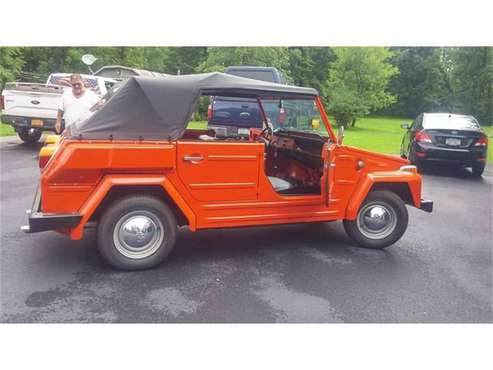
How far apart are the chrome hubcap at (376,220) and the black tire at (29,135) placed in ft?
32.0

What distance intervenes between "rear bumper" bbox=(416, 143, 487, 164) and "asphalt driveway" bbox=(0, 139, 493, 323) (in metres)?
4.14

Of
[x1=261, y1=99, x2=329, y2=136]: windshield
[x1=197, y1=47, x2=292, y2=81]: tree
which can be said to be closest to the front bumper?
[x1=261, y1=99, x2=329, y2=136]: windshield

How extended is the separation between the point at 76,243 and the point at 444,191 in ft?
22.5

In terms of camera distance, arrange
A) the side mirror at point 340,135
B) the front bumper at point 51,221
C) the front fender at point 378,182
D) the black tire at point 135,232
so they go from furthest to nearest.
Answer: the front fender at point 378,182, the side mirror at point 340,135, the black tire at point 135,232, the front bumper at point 51,221

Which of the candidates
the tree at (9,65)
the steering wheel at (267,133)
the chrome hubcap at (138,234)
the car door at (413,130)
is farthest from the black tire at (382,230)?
the tree at (9,65)

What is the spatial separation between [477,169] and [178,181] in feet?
27.2

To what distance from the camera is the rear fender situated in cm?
372

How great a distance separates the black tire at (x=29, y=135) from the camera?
1144 cm

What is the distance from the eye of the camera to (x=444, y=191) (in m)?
8.22

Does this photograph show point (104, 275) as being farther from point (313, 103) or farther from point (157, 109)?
point (313, 103)

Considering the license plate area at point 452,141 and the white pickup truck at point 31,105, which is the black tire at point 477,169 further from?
the white pickup truck at point 31,105

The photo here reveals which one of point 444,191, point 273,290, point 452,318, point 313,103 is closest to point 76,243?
point 273,290

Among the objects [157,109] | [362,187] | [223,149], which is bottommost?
[362,187]

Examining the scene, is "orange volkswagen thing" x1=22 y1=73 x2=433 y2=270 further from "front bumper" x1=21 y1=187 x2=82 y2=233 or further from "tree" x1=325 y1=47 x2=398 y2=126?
"tree" x1=325 y1=47 x2=398 y2=126
